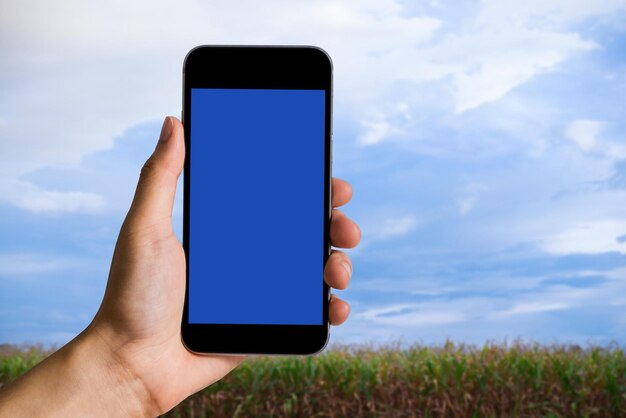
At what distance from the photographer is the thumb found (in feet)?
7.79

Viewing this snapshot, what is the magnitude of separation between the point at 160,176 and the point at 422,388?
3.36m

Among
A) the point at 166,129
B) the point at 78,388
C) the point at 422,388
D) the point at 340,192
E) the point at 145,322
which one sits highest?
the point at 166,129

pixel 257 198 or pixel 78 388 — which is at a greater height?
pixel 257 198

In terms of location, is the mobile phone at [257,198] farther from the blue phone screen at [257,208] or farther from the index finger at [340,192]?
the index finger at [340,192]

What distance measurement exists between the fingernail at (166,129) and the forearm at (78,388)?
26.8 inches

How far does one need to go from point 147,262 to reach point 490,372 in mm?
3528

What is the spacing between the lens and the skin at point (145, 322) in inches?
93.7

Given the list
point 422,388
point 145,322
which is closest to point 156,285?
point 145,322

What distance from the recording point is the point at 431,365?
537 cm

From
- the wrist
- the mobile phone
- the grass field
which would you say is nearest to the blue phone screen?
the mobile phone

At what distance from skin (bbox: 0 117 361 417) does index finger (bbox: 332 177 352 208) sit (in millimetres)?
255

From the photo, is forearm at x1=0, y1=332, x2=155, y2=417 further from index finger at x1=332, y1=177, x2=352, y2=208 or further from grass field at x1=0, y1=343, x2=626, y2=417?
grass field at x1=0, y1=343, x2=626, y2=417

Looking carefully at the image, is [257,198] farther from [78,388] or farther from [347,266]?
[78,388]

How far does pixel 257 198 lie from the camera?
7.93 ft
